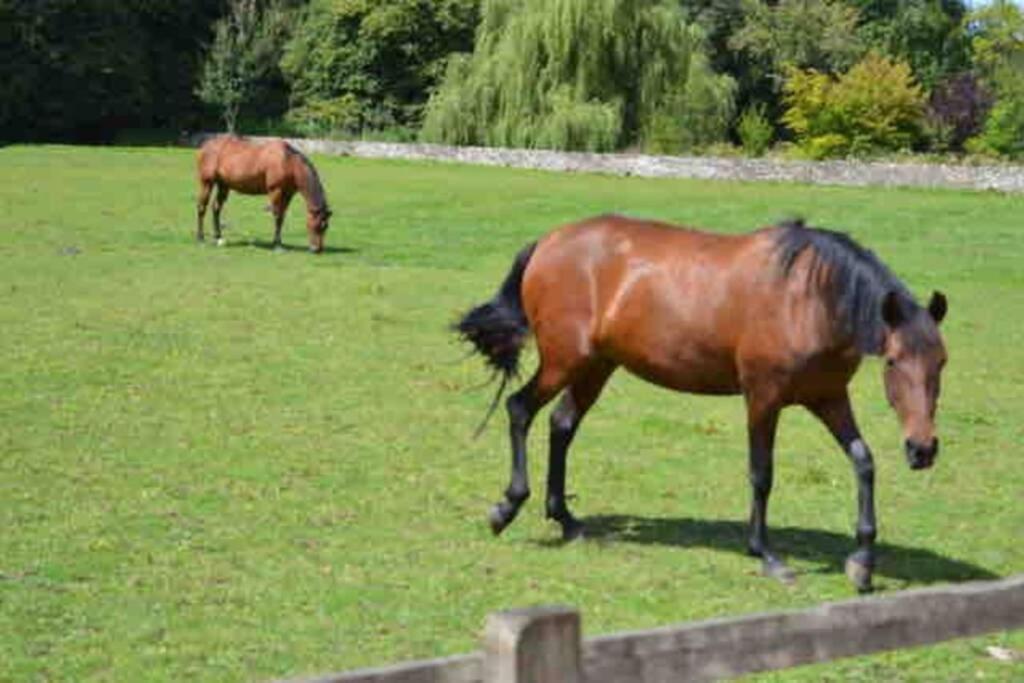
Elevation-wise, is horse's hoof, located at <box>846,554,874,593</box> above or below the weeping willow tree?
below

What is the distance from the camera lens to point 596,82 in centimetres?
4850

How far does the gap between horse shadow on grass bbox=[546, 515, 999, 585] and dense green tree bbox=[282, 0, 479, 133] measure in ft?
195

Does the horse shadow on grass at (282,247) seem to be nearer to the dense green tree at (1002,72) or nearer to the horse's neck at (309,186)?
the horse's neck at (309,186)

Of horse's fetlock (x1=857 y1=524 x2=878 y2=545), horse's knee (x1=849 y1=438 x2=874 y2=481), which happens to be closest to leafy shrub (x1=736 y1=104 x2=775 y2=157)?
horse's knee (x1=849 y1=438 x2=874 y2=481)

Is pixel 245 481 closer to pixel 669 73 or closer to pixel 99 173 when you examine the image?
pixel 99 173

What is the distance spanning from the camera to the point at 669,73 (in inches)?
1922

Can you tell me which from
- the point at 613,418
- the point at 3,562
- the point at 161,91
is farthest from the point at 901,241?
the point at 161,91

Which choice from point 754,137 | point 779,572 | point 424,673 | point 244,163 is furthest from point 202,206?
point 754,137

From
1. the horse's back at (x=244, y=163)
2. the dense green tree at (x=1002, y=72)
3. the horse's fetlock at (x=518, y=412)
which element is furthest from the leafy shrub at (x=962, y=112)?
the horse's fetlock at (x=518, y=412)

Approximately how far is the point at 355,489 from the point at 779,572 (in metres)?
3.06

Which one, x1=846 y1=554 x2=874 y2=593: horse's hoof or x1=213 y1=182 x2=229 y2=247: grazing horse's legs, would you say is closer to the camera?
x1=846 y1=554 x2=874 y2=593: horse's hoof

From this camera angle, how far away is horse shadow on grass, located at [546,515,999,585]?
27.1 feet

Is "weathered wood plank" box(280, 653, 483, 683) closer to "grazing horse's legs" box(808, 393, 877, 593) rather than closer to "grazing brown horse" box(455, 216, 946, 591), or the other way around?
"grazing brown horse" box(455, 216, 946, 591)

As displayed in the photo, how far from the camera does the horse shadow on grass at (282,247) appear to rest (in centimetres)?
2448
